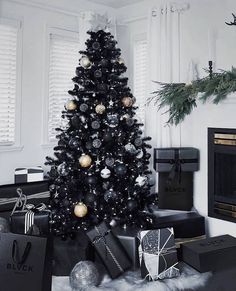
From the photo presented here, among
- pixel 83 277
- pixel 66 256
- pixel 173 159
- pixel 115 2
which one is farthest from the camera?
pixel 115 2

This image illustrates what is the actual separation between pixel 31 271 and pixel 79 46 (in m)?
2.46

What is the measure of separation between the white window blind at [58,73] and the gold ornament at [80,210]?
1.15m

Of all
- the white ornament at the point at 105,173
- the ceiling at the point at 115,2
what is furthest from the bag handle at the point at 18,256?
→ the ceiling at the point at 115,2

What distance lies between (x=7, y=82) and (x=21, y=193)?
1137 millimetres

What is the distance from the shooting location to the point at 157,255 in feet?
8.79

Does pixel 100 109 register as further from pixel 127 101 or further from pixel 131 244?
pixel 131 244

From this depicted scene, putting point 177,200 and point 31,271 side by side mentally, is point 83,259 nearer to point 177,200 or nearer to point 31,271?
point 31,271

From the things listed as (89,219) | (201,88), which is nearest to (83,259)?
(89,219)

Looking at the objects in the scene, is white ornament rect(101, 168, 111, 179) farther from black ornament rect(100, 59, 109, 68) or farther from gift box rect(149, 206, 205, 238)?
black ornament rect(100, 59, 109, 68)

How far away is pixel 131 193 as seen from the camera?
309 centimetres

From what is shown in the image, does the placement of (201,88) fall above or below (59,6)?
below

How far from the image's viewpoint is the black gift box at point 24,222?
108 inches

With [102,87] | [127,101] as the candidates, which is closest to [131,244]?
[127,101]

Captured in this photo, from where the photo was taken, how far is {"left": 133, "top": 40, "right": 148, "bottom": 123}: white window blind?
4.10 metres
